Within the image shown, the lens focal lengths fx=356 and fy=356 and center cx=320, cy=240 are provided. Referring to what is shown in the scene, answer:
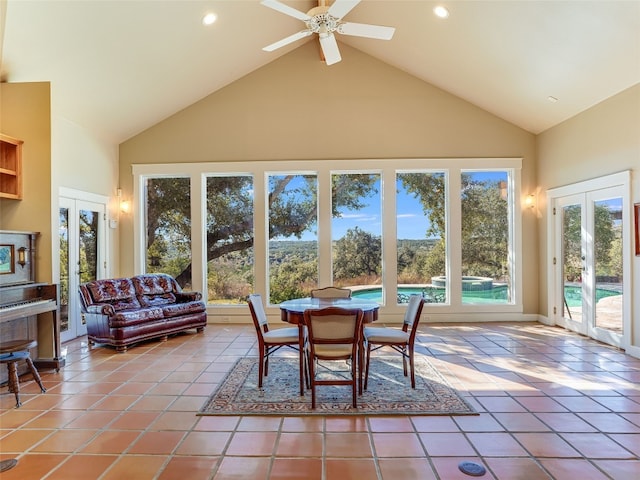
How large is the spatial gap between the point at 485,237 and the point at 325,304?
152 inches

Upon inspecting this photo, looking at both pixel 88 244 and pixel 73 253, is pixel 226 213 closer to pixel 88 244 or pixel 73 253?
pixel 88 244

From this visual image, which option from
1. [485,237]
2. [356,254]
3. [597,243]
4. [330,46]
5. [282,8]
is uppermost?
[330,46]

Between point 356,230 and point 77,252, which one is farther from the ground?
point 356,230

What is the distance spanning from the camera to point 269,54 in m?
5.82

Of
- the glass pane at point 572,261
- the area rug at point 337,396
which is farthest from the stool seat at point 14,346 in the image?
the glass pane at point 572,261

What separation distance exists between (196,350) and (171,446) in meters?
2.25

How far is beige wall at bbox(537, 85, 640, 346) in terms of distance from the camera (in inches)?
164

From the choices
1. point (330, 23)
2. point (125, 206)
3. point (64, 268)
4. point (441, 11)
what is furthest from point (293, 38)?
point (64, 268)

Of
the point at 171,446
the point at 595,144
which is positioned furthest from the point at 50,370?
the point at 595,144

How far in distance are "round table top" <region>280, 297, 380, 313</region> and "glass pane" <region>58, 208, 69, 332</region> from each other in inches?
139

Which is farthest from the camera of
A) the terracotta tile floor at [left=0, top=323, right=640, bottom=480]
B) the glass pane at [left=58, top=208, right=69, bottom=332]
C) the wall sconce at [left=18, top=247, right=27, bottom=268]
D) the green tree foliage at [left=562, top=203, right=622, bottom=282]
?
the glass pane at [left=58, top=208, right=69, bottom=332]

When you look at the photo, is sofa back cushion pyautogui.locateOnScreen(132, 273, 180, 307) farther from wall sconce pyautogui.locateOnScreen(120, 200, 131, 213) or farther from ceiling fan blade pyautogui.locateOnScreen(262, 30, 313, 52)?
ceiling fan blade pyautogui.locateOnScreen(262, 30, 313, 52)

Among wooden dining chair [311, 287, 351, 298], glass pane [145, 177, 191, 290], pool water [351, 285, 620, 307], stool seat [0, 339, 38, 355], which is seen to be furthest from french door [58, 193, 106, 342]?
pool water [351, 285, 620, 307]

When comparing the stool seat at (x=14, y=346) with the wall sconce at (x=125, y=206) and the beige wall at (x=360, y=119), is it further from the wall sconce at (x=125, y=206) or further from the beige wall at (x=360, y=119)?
the beige wall at (x=360, y=119)
